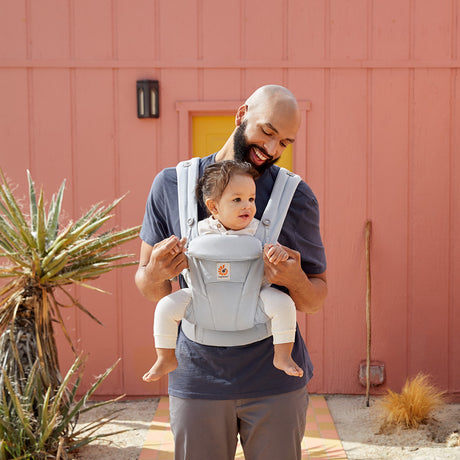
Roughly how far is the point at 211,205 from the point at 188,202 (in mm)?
78

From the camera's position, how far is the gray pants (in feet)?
6.68

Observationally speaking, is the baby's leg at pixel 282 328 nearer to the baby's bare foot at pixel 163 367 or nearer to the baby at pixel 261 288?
the baby at pixel 261 288

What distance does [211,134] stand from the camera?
557cm

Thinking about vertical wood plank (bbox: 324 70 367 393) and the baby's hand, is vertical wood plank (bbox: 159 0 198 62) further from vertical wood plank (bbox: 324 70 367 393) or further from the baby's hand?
the baby's hand

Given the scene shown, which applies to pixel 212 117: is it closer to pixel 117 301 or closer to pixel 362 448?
pixel 117 301

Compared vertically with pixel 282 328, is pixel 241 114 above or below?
above

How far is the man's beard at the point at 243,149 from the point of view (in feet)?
7.12

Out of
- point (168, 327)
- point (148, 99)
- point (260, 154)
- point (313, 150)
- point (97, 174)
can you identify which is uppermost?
point (148, 99)

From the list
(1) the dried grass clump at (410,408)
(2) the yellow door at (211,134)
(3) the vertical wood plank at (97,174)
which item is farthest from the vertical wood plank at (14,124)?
(1) the dried grass clump at (410,408)

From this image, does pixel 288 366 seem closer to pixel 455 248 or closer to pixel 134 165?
pixel 134 165

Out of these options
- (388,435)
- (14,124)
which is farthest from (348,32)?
(388,435)

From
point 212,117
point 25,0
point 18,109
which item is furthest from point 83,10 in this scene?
point 212,117

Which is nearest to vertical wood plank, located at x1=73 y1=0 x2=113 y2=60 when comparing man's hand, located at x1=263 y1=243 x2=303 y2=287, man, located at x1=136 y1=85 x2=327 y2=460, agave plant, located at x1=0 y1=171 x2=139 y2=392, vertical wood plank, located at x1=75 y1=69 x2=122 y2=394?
vertical wood plank, located at x1=75 y1=69 x2=122 y2=394

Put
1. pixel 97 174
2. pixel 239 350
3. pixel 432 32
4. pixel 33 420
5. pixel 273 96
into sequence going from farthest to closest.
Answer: pixel 97 174 → pixel 432 32 → pixel 33 420 → pixel 273 96 → pixel 239 350
